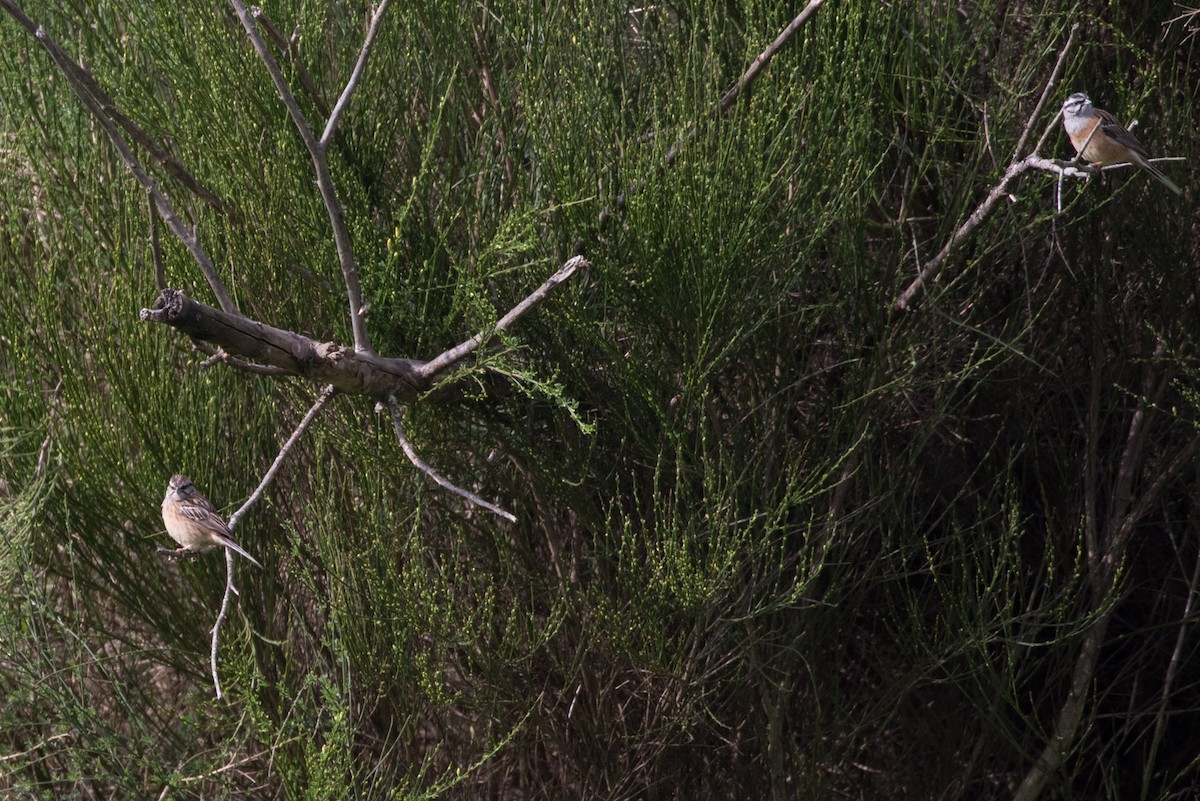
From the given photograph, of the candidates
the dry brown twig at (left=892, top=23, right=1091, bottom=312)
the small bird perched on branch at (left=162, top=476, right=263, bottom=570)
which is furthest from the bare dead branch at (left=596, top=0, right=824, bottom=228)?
the small bird perched on branch at (left=162, top=476, right=263, bottom=570)

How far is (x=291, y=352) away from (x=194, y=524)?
2.45 ft

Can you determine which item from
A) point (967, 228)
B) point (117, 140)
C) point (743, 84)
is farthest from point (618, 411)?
point (117, 140)

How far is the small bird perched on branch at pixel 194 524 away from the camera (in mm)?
3434

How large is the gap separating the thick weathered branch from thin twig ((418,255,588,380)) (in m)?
0.07

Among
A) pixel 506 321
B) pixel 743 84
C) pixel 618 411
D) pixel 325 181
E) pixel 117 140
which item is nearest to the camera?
pixel 117 140

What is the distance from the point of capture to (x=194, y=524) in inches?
139

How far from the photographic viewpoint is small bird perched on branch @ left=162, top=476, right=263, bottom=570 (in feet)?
11.3

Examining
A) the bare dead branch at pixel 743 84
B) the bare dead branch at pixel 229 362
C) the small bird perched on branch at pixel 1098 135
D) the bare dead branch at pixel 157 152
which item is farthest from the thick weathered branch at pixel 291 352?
the small bird perched on branch at pixel 1098 135

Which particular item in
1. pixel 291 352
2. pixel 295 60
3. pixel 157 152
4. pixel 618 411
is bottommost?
pixel 618 411

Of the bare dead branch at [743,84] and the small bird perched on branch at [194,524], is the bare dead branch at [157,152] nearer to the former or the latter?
the small bird perched on branch at [194,524]

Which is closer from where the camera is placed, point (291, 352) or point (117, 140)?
point (117, 140)

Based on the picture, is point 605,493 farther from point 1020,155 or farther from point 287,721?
point 1020,155

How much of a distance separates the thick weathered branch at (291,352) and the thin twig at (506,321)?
66mm

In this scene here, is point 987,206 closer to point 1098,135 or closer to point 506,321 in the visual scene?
point 1098,135
